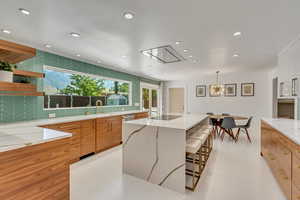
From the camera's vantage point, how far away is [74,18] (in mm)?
1820

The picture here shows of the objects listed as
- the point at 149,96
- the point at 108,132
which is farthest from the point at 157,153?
the point at 149,96

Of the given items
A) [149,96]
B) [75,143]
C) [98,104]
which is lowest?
[75,143]

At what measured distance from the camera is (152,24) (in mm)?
1983

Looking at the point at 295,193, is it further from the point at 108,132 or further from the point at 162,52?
the point at 108,132

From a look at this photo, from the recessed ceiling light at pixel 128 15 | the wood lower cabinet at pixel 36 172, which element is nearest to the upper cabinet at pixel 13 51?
the wood lower cabinet at pixel 36 172

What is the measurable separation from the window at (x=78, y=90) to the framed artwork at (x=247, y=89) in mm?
5105

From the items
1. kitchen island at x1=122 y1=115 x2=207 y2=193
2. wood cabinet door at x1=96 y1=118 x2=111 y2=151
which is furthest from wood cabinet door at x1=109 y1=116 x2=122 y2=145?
kitchen island at x1=122 y1=115 x2=207 y2=193

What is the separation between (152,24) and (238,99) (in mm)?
5583

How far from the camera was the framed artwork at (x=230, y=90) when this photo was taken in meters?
6.02

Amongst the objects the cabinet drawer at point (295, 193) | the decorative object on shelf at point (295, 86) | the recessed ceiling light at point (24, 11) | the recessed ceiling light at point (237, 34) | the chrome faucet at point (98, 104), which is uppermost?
the recessed ceiling light at point (237, 34)

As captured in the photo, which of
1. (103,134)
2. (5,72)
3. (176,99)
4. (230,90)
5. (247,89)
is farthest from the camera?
(176,99)

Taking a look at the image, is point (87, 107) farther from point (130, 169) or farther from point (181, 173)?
point (181, 173)

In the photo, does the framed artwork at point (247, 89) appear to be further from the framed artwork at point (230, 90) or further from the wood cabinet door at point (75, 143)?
the wood cabinet door at point (75, 143)

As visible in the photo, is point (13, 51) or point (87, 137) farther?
point (87, 137)
